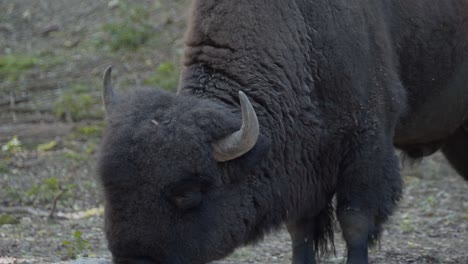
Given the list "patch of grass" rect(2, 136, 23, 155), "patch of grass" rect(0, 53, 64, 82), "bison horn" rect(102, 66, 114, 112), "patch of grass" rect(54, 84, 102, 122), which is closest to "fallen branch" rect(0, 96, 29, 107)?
"patch of grass" rect(54, 84, 102, 122)

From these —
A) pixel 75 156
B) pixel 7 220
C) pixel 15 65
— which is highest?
pixel 15 65

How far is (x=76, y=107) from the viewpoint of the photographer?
1173 cm

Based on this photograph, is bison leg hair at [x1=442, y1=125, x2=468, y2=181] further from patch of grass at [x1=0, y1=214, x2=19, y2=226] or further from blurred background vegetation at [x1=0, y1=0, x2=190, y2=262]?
patch of grass at [x1=0, y1=214, x2=19, y2=226]

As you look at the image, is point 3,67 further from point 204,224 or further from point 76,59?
point 204,224

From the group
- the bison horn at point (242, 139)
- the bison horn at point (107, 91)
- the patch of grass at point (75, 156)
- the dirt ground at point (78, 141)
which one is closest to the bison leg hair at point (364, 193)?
the dirt ground at point (78, 141)

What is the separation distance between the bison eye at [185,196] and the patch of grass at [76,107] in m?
6.67

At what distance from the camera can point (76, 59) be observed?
13547mm

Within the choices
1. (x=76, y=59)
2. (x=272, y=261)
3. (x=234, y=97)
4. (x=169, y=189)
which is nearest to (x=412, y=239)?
(x=272, y=261)

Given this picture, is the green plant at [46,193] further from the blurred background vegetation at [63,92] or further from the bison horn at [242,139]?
the bison horn at [242,139]

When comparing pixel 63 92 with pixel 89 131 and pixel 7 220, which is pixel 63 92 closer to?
pixel 89 131

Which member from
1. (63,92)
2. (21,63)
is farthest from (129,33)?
(63,92)

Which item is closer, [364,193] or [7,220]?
[364,193]

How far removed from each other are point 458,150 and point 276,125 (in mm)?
2835

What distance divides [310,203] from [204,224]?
3.48ft
